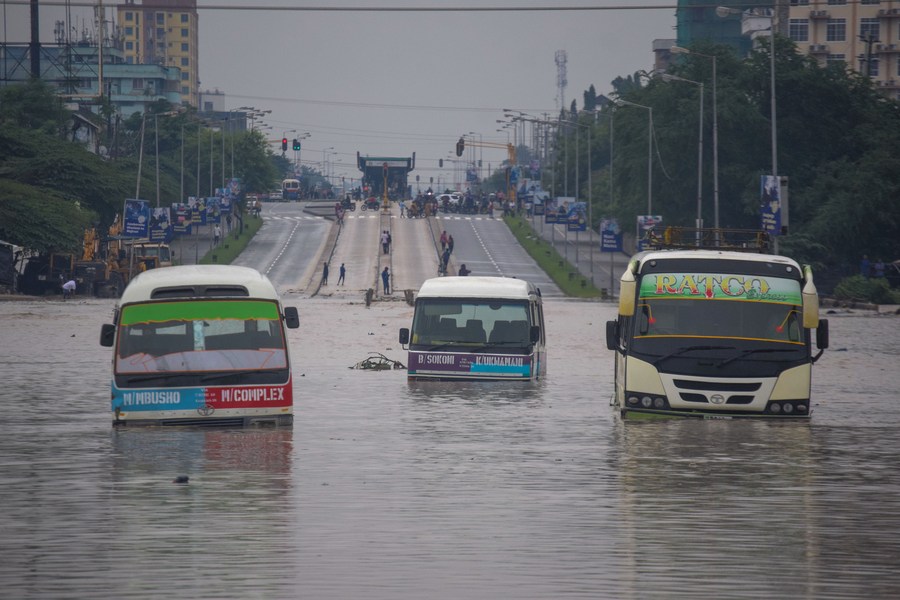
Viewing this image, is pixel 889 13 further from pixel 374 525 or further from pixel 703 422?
pixel 374 525

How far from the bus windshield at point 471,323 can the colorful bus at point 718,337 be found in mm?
6700

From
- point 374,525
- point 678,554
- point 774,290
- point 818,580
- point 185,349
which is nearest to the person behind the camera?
point 818,580

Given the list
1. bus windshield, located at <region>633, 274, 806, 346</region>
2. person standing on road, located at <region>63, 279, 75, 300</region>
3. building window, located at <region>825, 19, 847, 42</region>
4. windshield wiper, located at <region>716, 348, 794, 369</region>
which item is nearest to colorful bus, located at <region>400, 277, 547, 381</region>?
bus windshield, located at <region>633, 274, 806, 346</region>

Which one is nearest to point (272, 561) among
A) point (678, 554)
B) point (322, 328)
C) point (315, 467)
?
point (678, 554)

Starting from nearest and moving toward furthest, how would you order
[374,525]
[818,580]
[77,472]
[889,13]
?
[818,580] → [374,525] → [77,472] → [889,13]

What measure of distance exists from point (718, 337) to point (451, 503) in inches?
282

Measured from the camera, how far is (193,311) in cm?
1902

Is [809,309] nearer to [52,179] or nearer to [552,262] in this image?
[52,179]

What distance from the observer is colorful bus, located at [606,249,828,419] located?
19.6 meters

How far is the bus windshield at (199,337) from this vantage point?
18781mm

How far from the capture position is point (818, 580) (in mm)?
10117

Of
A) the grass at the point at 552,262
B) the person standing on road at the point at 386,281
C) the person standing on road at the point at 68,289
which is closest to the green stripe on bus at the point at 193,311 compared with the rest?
the person standing on road at the point at 68,289

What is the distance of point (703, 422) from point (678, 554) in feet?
33.0

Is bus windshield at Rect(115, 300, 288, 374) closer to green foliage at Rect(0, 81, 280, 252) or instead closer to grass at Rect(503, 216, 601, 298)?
green foliage at Rect(0, 81, 280, 252)
